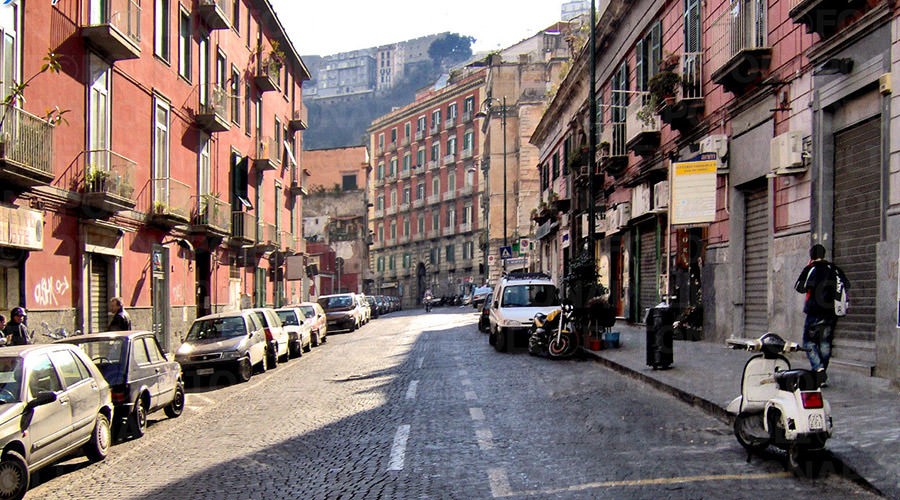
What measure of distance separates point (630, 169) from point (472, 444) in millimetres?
18996

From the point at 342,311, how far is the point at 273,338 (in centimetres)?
1640

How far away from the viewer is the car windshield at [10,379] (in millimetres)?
6993

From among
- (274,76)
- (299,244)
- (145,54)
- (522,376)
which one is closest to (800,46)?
(522,376)

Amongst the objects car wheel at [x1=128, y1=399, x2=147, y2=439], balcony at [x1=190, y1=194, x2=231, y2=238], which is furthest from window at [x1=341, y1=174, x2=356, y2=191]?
car wheel at [x1=128, y1=399, x2=147, y2=439]

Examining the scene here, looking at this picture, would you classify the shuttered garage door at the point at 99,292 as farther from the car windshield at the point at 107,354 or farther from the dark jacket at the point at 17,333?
the car windshield at the point at 107,354

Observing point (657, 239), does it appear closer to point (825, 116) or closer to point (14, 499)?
point (825, 116)

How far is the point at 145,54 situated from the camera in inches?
835

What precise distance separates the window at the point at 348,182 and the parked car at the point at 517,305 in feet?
193

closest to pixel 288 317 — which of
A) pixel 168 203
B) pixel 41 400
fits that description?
pixel 168 203

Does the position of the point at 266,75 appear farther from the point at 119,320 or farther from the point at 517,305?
the point at 119,320

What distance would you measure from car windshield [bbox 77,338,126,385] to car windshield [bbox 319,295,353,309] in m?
24.8

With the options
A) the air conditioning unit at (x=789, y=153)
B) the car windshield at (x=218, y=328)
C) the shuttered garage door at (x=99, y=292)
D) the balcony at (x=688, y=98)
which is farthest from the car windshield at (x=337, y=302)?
the air conditioning unit at (x=789, y=153)

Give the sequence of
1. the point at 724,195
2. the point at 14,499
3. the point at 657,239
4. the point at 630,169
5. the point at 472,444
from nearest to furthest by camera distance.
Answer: the point at 14,499
the point at 472,444
the point at 724,195
the point at 657,239
the point at 630,169

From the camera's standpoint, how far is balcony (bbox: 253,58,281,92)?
32.2 meters
